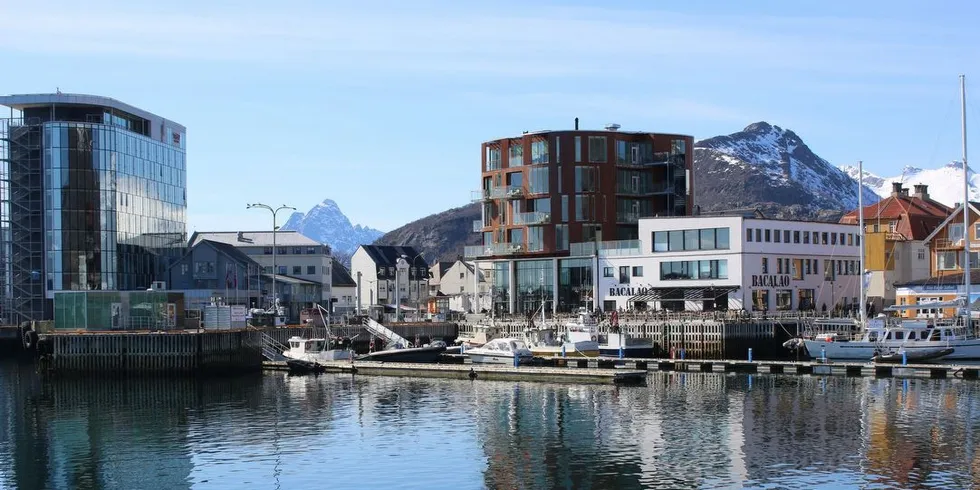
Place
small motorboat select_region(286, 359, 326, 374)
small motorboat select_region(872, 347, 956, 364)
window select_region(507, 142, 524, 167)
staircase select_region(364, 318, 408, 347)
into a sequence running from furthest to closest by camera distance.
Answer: window select_region(507, 142, 524, 167)
staircase select_region(364, 318, 408, 347)
small motorboat select_region(286, 359, 326, 374)
small motorboat select_region(872, 347, 956, 364)

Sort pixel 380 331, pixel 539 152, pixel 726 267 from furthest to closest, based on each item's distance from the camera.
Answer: pixel 539 152 → pixel 726 267 → pixel 380 331

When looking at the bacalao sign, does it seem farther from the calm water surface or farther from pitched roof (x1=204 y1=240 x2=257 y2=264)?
pitched roof (x1=204 y1=240 x2=257 y2=264)

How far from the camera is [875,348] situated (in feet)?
284

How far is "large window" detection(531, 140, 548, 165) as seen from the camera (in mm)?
122625

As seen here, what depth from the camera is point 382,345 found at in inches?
4065

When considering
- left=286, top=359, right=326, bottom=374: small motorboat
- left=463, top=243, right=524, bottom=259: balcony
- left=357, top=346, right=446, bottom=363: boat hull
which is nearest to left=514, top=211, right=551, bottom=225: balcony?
left=463, top=243, right=524, bottom=259: balcony

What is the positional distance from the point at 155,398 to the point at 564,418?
27.1m

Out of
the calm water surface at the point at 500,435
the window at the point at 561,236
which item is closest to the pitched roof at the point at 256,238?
the window at the point at 561,236

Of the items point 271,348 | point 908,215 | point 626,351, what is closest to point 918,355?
point 626,351

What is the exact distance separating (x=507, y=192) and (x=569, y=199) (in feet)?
22.9

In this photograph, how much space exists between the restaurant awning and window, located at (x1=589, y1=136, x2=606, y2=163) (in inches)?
627

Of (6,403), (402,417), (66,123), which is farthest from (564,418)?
(66,123)

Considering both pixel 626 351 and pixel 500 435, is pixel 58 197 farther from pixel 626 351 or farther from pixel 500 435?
pixel 500 435

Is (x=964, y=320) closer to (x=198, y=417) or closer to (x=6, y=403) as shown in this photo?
(x=198, y=417)
